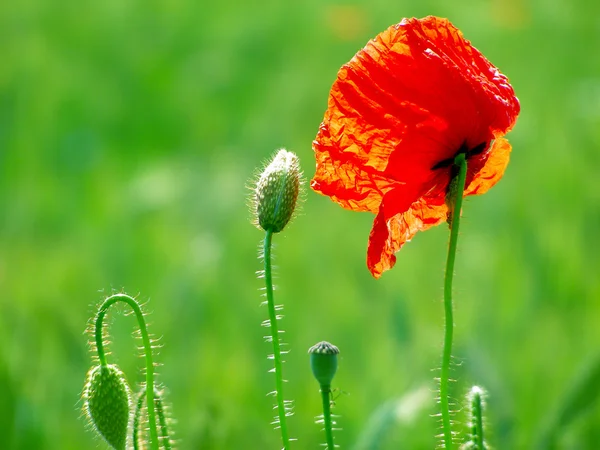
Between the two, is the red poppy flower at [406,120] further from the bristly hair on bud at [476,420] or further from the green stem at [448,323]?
the bristly hair on bud at [476,420]

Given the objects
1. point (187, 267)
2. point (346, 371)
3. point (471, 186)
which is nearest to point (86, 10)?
point (187, 267)

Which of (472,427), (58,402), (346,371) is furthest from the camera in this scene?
(346,371)

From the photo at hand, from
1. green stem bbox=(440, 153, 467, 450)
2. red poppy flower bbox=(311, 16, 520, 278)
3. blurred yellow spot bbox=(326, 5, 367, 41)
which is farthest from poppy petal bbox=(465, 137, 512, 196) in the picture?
blurred yellow spot bbox=(326, 5, 367, 41)

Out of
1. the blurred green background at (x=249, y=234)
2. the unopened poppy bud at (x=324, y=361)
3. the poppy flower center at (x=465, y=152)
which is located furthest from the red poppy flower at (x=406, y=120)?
the blurred green background at (x=249, y=234)

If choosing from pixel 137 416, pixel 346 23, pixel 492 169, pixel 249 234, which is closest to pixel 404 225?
pixel 492 169

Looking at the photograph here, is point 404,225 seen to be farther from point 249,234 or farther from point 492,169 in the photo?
point 249,234

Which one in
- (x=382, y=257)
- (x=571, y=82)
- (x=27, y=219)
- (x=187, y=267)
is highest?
(x=571, y=82)

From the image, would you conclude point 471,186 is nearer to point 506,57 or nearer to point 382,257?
point 382,257

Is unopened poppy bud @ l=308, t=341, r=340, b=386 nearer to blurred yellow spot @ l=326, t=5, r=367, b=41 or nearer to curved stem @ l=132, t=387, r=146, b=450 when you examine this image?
curved stem @ l=132, t=387, r=146, b=450

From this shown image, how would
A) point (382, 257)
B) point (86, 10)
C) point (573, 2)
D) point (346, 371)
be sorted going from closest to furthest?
point (382, 257) < point (346, 371) < point (573, 2) < point (86, 10)
